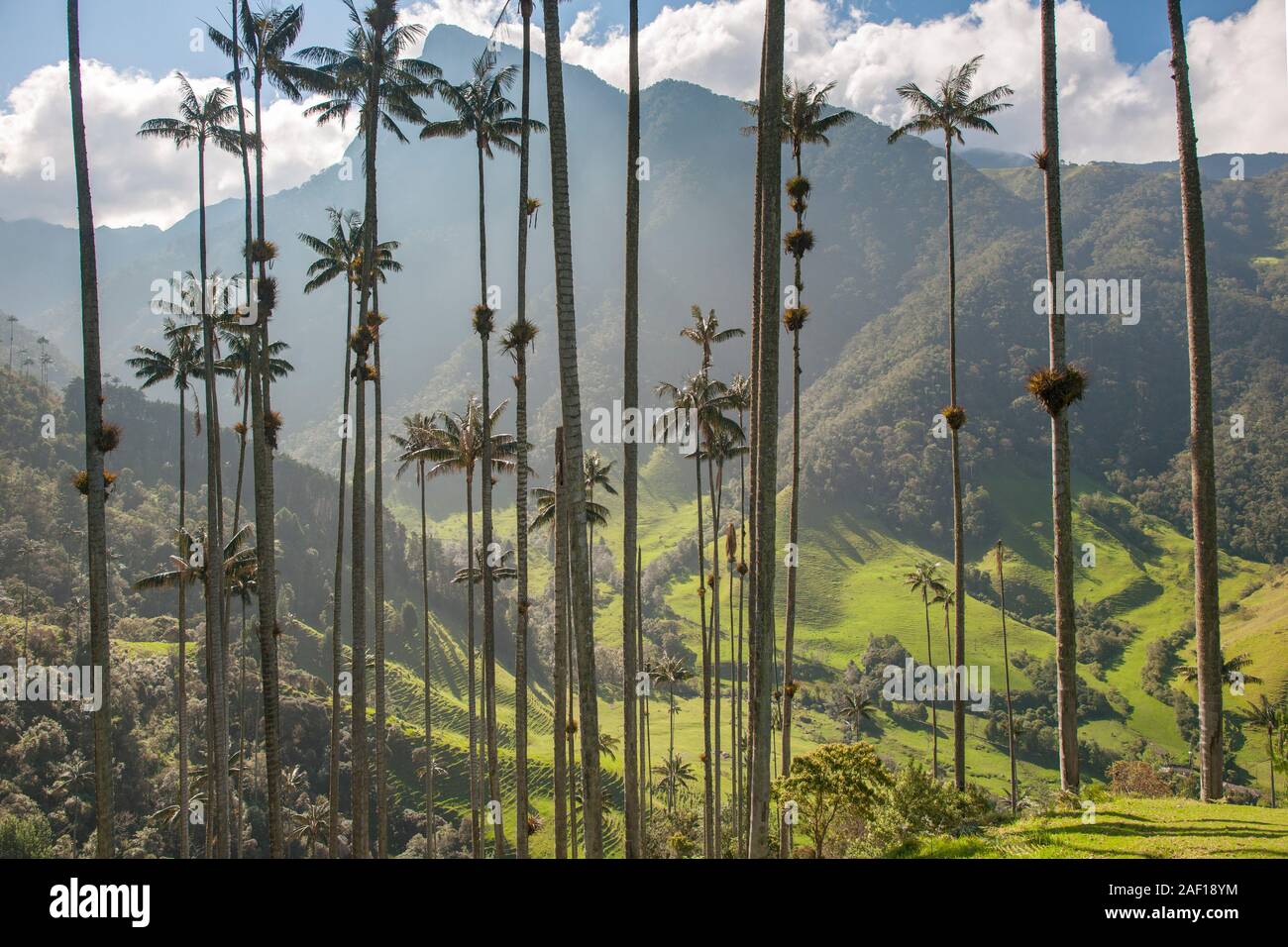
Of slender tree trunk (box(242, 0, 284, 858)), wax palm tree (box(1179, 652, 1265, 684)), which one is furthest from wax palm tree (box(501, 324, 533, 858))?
wax palm tree (box(1179, 652, 1265, 684))

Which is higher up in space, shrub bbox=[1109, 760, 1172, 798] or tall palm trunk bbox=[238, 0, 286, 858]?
tall palm trunk bbox=[238, 0, 286, 858]

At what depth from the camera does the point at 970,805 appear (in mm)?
29125

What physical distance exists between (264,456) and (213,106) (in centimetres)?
1667

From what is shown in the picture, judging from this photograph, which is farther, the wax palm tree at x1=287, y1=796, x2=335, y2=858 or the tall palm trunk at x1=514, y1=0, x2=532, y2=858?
the wax palm tree at x1=287, y1=796, x2=335, y2=858

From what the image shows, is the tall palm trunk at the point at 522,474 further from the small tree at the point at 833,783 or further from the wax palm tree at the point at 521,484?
the small tree at the point at 833,783

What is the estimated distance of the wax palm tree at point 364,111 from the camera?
24.7 metres

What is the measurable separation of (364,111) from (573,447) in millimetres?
17742

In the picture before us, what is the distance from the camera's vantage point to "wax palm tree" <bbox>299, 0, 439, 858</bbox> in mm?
24656

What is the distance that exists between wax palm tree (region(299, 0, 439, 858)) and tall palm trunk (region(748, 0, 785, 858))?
13.8 m

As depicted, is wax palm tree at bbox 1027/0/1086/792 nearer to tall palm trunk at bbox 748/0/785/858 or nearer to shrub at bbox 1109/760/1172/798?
tall palm trunk at bbox 748/0/785/858

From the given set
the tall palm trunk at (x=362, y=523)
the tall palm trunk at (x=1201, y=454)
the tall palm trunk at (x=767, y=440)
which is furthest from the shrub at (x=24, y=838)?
the tall palm trunk at (x=1201, y=454)
